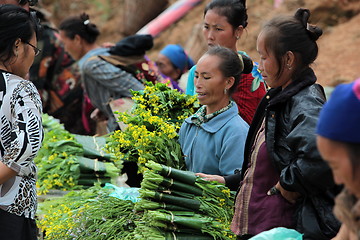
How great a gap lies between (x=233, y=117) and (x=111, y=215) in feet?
3.13

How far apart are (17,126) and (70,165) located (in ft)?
6.50

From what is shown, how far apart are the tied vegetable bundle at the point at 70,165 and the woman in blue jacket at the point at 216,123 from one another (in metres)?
1.26

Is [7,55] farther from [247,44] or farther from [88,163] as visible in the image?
[247,44]

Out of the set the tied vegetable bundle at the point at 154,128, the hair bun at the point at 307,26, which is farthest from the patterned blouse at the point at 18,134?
the hair bun at the point at 307,26

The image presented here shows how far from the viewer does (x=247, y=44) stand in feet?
32.4

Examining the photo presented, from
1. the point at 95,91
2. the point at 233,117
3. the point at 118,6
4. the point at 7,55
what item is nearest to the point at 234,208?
the point at 233,117

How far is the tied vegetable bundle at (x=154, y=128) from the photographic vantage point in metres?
4.18

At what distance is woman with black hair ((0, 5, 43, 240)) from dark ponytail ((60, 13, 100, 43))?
371cm

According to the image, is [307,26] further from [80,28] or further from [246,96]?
[80,28]

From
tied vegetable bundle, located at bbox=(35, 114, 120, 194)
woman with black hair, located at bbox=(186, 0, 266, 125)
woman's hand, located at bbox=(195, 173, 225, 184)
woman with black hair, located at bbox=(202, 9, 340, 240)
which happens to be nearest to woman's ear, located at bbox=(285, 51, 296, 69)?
woman with black hair, located at bbox=(202, 9, 340, 240)

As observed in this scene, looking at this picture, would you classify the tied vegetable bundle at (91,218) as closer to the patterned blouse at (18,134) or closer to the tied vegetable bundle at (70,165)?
the tied vegetable bundle at (70,165)

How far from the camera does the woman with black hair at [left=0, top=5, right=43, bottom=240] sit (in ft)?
10.9

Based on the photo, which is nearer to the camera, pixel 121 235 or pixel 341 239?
pixel 341 239

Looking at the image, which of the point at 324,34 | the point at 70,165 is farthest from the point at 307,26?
the point at 324,34
